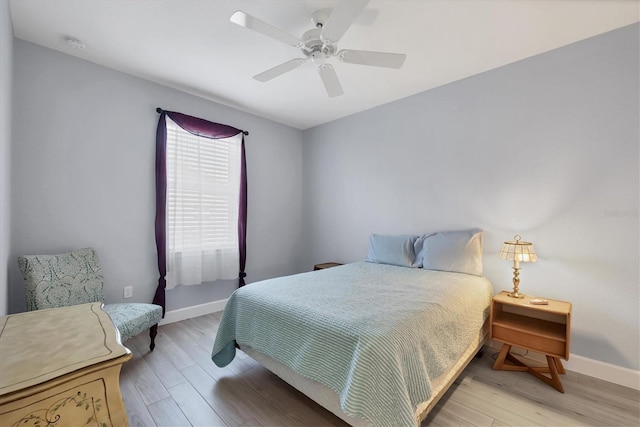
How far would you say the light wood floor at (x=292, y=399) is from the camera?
168 centimetres

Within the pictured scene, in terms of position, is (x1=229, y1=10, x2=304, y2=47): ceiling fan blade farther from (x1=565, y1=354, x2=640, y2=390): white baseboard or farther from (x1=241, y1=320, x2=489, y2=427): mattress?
(x1=565, y1=354, x2=640, y2=390): white baseboard

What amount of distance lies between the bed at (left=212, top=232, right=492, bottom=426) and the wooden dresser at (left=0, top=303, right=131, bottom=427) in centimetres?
92

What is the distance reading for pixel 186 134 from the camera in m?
3.20

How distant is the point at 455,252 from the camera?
264cm

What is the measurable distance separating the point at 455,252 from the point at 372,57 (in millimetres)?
1865

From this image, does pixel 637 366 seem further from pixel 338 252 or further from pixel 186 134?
pixel 186 134

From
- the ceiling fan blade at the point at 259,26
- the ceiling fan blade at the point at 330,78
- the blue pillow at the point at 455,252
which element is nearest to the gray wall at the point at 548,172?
the blue pillow at the point at 455,252

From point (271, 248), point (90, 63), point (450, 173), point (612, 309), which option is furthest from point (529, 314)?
point (90, 63)

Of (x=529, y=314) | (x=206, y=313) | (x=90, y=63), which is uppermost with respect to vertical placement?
(x=90, y=63)

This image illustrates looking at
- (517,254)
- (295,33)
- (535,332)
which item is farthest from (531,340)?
(295,33)

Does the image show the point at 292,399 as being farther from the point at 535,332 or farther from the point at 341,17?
the point at 341,17

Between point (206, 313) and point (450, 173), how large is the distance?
3277mm

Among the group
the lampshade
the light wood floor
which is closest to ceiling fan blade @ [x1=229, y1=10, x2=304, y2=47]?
the lampshade

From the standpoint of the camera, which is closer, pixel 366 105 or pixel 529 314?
pixel 529 314
